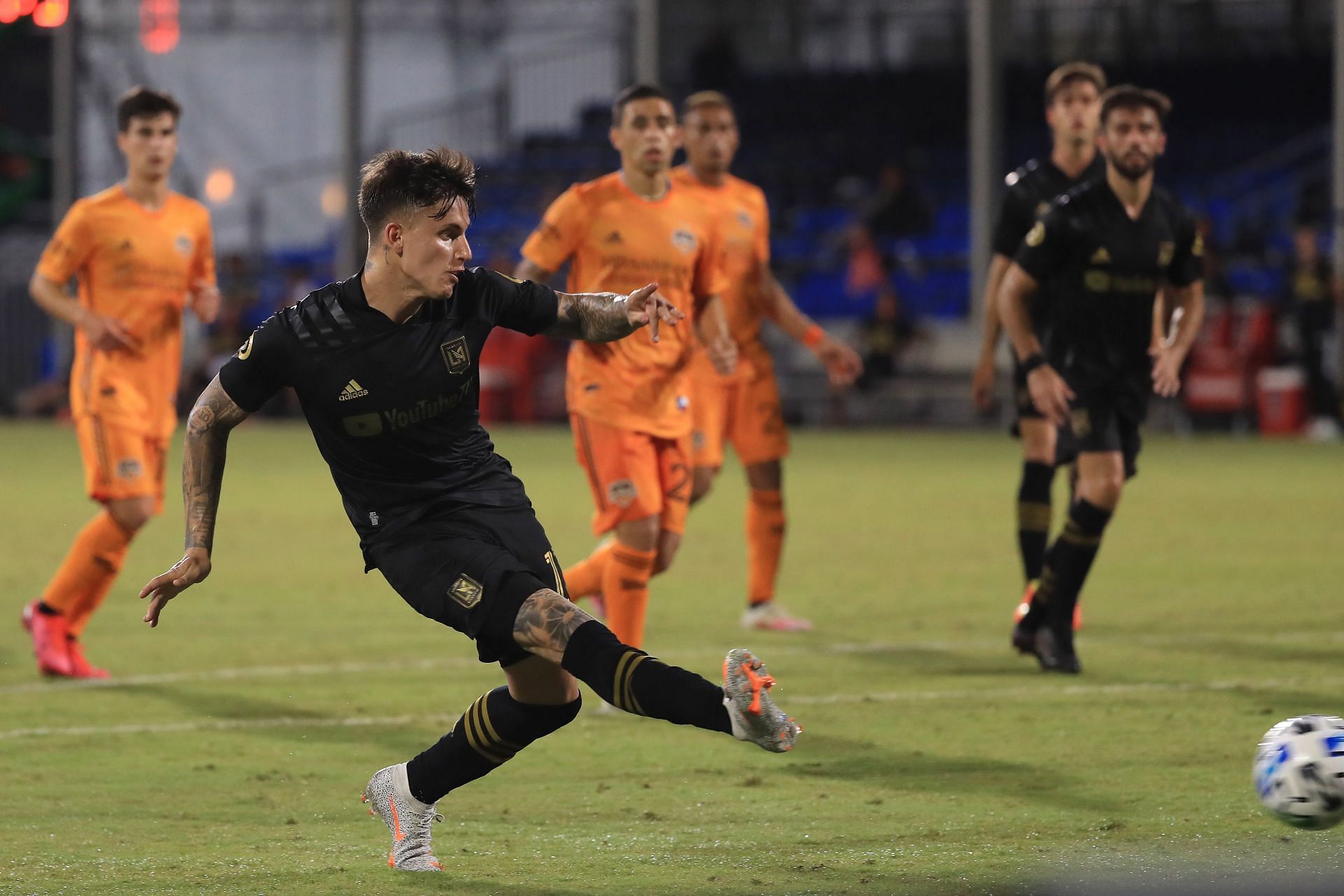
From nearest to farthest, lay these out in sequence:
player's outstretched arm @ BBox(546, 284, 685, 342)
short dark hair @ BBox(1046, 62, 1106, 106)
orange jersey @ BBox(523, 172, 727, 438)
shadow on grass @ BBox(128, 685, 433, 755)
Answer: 1. player's outstretched arm @ BBox(546, 284, 685, 342)
2. shadow on grass @ BBox(128, 685, 433, 755)
3. orange jersey @ BBox(523, 172, 727, 438)
4. short dark hair @ BBox(1046, 62, 1106, 106)

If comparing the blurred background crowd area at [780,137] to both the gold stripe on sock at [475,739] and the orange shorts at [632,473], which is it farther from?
the gold stripe on sock at [475,739]

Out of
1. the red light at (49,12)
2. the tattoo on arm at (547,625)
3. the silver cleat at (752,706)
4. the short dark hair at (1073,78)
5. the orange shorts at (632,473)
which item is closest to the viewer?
the silver cleat at (752,706)

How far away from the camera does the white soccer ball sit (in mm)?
4676

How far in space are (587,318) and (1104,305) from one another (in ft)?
10.6

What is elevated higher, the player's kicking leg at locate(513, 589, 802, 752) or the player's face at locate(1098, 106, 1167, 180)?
the player's face at locate(1098, 106, 1167, 180)

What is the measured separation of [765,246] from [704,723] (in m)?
5.22

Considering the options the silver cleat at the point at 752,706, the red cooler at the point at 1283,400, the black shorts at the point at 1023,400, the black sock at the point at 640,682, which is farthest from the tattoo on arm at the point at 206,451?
the red cooler at the point at 1283,400

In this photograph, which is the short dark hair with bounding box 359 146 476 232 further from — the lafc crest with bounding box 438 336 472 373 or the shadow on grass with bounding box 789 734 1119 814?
the shadow on grass with bounding box 789 734 1119 814

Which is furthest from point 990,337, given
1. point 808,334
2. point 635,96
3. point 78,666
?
point 78,666

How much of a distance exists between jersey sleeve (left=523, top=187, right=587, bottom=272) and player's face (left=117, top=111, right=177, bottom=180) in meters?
1.64

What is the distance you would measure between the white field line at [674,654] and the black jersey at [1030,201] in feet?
4.46

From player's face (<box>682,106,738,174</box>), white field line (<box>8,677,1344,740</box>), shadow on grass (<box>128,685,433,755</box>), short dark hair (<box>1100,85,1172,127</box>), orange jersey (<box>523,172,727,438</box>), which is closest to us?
shadow on grass (<box>128,685,433,755</box>)

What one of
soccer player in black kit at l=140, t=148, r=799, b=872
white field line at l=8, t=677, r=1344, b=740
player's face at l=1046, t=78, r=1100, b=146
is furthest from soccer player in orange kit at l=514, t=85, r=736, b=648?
soccer player in black kit at l=140, t=148, r=799, b=872

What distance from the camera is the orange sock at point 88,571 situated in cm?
796
